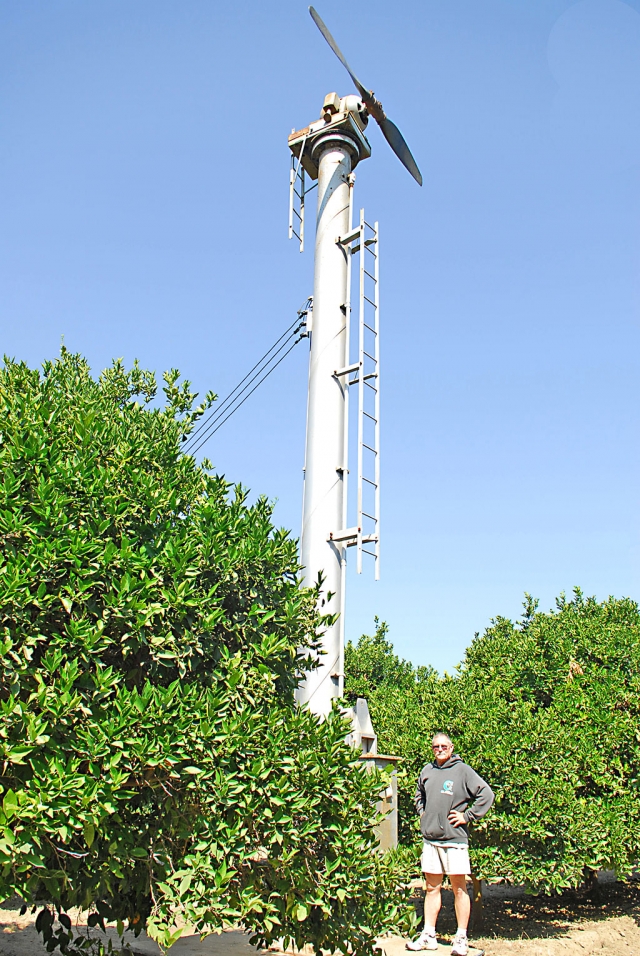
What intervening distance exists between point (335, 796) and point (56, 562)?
275cm

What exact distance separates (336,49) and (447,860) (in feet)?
44.0

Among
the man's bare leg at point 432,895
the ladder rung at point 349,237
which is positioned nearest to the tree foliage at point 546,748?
the man's bare leg at point 432,895

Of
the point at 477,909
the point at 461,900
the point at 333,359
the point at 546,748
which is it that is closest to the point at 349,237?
the point at 333,359

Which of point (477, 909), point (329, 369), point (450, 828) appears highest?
point (329, 369)

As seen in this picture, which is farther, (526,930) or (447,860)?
(526,930)

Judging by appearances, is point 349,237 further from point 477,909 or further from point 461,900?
point 477,909

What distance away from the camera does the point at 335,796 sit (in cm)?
569

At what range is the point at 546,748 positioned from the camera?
11.6 m

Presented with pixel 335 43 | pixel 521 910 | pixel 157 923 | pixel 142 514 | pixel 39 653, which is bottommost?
pixel 521 910

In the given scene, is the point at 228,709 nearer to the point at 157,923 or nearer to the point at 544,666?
the point at 157,923

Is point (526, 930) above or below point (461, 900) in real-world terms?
below

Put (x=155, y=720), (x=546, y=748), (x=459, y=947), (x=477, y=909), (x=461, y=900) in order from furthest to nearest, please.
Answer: (x=477, y=909), (x=546, y=748), (x=461, y=900), (x=459, y=947), (x=155, y=720)

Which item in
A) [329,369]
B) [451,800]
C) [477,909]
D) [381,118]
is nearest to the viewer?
[451,800]

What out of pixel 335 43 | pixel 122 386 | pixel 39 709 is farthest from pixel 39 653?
pixel 335 43
